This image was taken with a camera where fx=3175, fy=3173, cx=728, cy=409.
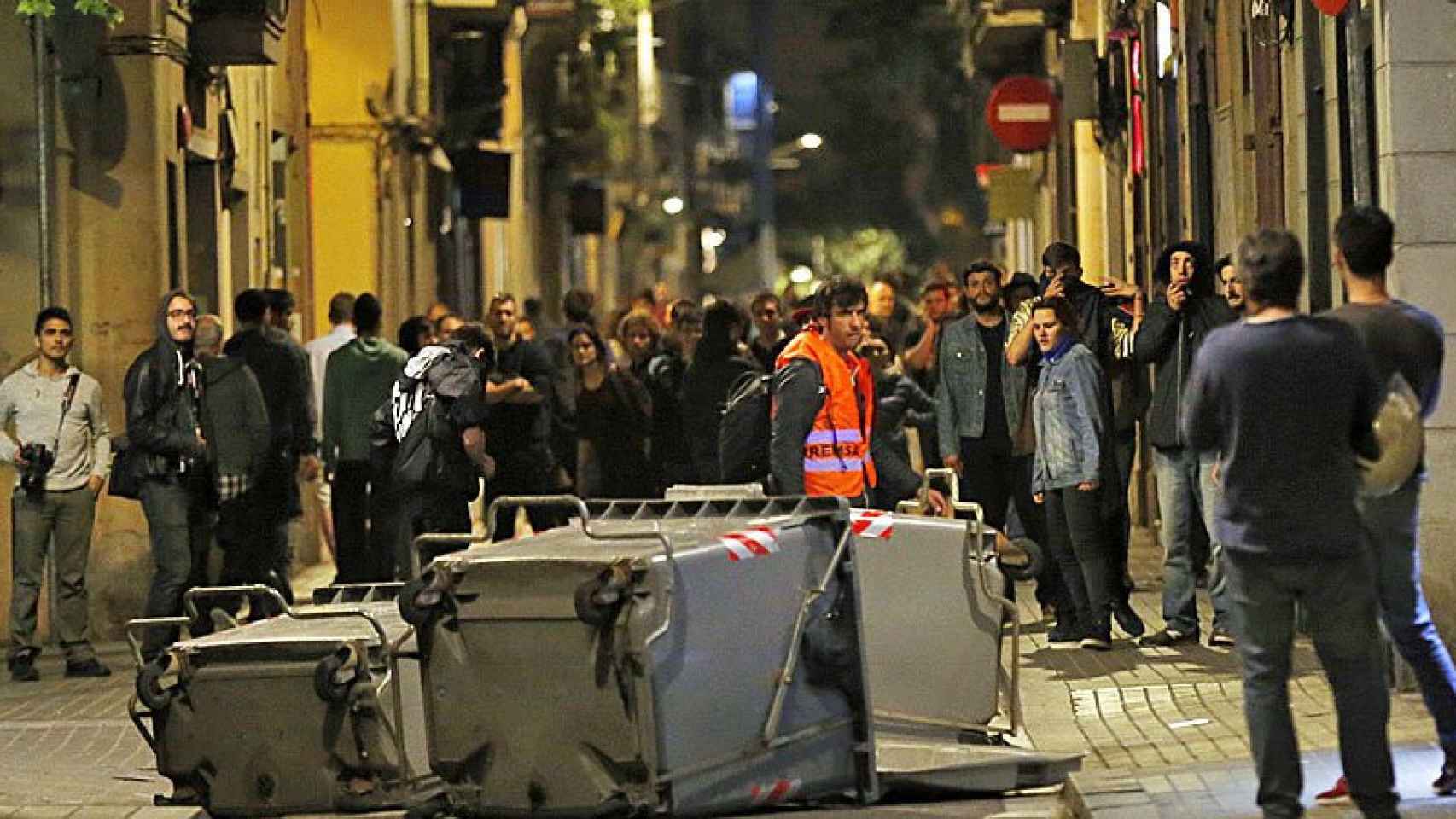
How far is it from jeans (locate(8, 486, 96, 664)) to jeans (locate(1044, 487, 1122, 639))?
16.3 ft

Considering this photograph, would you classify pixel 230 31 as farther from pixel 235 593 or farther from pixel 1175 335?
pixel 235 593

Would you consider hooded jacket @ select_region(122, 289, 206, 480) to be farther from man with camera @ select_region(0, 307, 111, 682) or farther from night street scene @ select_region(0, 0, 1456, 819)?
man with camera @ select_region(0, 307, 111, 682)

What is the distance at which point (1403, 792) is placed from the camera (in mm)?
9727

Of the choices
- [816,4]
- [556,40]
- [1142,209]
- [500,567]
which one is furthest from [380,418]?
[556,40]

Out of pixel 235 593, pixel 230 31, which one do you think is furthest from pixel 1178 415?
pixel 230 31

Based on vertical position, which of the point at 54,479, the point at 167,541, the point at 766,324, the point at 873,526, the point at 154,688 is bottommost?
the point at 154,688

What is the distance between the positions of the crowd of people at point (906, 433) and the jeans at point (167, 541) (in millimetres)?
21

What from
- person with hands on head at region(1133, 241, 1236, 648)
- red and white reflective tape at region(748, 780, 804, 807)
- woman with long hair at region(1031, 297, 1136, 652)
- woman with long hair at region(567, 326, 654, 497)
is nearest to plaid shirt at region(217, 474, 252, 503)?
woman with long hair at region(567, 326, 654, 497)

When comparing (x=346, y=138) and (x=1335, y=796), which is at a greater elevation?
(x=346, y=138)

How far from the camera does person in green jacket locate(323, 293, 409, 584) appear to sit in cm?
1884

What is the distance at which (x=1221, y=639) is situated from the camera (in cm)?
1481

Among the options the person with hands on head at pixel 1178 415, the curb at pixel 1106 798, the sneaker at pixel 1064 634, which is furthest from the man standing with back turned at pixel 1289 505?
the sneaker at pixel 1064 634

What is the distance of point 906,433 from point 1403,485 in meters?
10.5

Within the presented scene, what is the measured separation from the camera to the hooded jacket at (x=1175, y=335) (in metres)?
14.7
